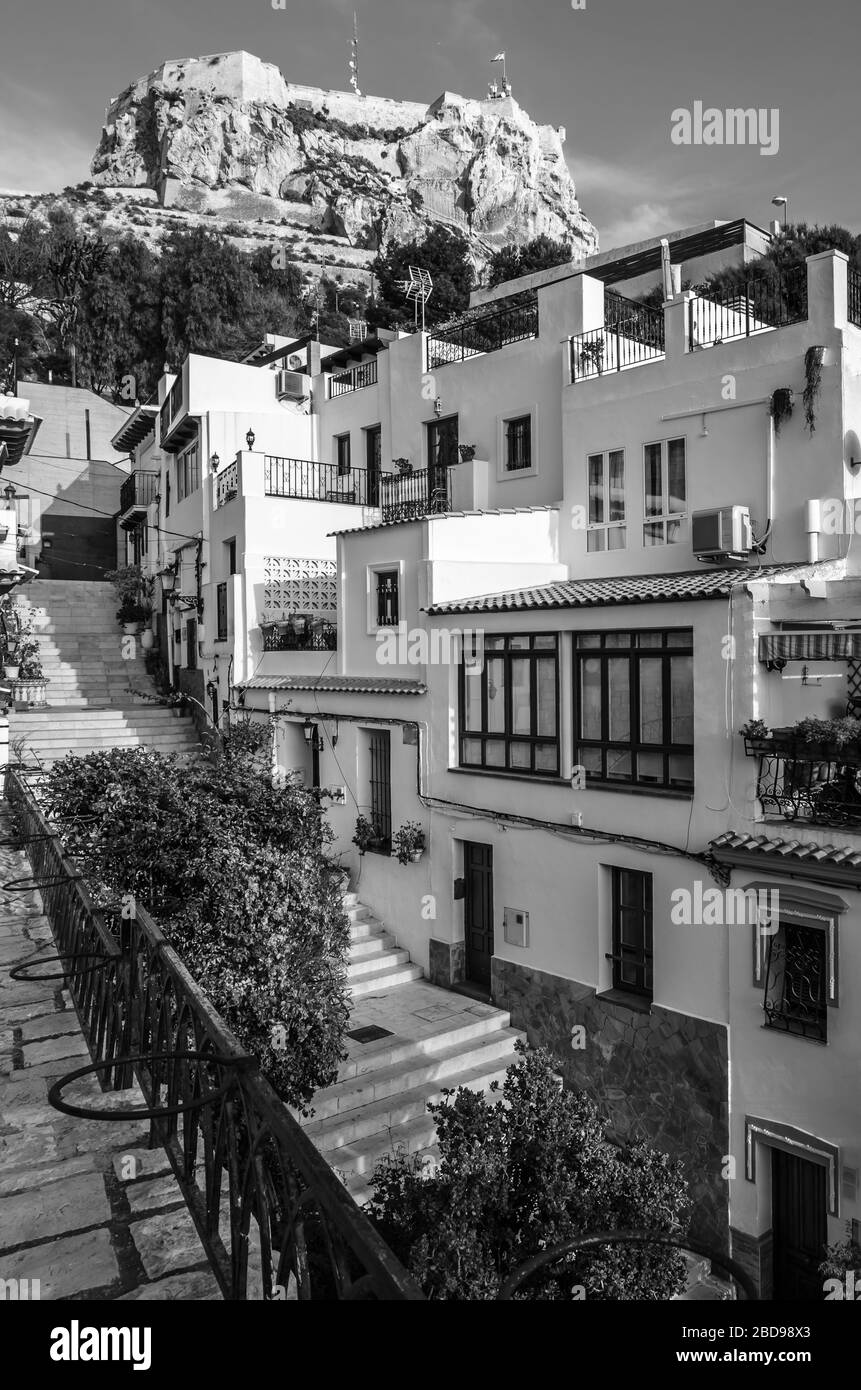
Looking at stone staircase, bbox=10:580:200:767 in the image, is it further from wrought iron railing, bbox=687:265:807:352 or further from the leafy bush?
wrought iron railing, bbox=687:265:807:352

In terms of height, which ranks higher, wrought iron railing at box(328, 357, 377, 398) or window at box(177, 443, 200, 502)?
wrought iron railing at box(328, 357, 377, 398)

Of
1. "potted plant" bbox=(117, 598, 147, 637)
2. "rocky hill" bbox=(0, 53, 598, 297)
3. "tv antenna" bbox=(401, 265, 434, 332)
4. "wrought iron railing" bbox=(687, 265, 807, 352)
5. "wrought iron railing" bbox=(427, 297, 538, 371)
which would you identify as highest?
"rocky hill" bbox=(0, 53, 598, 297)

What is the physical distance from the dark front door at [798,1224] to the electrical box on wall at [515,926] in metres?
4.60

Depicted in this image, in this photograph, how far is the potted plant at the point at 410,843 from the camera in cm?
1580

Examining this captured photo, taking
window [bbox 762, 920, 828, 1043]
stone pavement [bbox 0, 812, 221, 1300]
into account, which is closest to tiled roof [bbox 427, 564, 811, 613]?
window [bbox 762, 920, 828, 1043]

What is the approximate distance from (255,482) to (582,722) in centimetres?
1251

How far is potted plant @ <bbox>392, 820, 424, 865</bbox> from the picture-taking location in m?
15.8

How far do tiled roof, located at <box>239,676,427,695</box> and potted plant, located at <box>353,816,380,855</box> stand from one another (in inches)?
100

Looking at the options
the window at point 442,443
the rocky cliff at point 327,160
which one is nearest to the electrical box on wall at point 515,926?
the window at point 442,443

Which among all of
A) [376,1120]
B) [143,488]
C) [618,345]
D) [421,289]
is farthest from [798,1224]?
[143,488]

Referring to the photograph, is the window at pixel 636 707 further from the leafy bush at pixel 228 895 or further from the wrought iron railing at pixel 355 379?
the wrought iron railing at pixel 355 379
